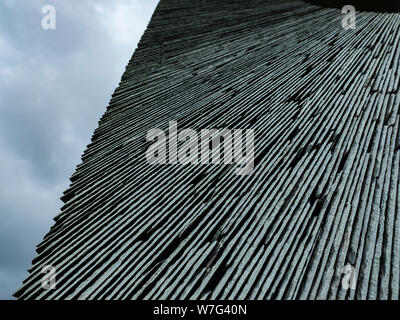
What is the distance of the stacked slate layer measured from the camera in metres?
3.35

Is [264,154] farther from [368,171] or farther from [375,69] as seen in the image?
[375,69]

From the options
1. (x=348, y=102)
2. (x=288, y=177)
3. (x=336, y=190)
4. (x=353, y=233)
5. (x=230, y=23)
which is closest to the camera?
(x=353, y=233)

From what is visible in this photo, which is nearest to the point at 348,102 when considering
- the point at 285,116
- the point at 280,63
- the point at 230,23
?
the point at 285,116

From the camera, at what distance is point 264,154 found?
497cm

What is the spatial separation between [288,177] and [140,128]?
149 inches

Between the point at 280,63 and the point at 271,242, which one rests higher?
the point at 280,63

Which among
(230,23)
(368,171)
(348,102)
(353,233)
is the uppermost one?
(230,23)

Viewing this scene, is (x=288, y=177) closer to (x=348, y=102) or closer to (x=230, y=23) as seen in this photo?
(x=348, y=102)

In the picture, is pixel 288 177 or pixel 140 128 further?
pixel 140 128

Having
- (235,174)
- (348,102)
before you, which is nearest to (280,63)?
(348,102)

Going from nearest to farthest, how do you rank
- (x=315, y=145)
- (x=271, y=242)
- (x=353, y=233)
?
(x=353, y=233), (x=271, y=242), (x=315, y=145)

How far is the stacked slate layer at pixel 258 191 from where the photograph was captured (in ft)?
11.0

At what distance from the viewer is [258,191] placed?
434cm

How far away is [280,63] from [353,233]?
16.6ft
